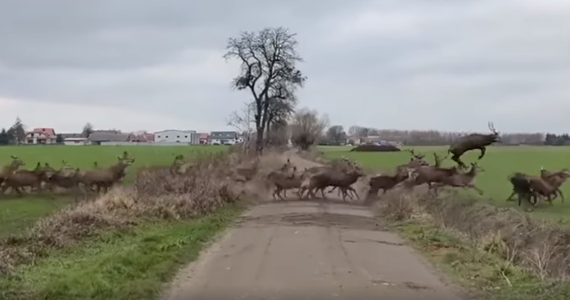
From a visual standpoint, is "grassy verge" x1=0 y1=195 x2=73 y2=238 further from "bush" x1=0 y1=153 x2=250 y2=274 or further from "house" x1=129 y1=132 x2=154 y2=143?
"house" x1=129 y1=132 x2=154 y2=143

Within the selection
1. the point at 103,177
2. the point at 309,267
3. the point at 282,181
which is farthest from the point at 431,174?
the point at 309,267

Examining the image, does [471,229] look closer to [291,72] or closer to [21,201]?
[21,201]

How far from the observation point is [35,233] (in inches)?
655

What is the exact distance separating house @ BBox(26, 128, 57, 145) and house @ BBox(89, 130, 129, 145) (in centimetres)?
855

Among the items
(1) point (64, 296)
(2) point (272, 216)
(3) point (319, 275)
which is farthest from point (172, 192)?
(1) point (64, 296)

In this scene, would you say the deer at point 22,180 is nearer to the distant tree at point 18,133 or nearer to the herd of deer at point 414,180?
the herd of deer at point 414,180

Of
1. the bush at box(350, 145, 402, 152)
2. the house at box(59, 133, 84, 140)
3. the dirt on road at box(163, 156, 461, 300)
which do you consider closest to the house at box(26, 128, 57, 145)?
the house at box(59, 133, 84, 140)

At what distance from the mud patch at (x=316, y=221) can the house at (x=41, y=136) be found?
14011 centimetres

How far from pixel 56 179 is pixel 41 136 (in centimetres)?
13902

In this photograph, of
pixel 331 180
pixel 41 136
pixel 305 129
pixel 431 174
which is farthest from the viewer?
pixel 41 136

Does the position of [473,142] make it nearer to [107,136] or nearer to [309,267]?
[309,267]

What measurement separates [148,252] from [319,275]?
3786 millimetres

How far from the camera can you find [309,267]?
14516 millimetres

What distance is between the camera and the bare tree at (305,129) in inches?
4503
